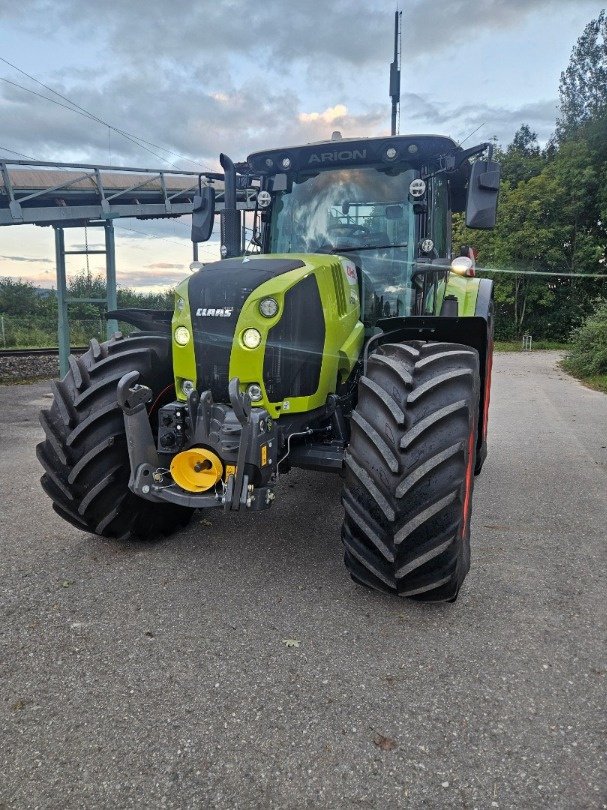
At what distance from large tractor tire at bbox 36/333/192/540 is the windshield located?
1.54m

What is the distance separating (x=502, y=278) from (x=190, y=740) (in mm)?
34680

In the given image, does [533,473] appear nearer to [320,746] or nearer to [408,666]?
[408,666]

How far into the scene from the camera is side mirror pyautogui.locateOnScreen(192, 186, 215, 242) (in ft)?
15.4

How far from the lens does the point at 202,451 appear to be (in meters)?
3.21

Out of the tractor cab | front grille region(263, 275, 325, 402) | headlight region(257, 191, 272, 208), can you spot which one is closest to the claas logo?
front grille region(263, 275, 325, 402)

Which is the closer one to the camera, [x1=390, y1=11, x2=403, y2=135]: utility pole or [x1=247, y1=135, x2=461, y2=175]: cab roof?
[x1=247, y1=135, x2=461, y2=175]: cab roof

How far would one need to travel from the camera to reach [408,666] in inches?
104

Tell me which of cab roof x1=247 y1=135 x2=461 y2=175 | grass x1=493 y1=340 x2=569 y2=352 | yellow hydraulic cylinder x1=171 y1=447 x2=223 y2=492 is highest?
cab roof x1=247 y1=135 x2=461 y2=175

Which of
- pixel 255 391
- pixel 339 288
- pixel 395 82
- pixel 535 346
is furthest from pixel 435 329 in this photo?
pixel 535 346

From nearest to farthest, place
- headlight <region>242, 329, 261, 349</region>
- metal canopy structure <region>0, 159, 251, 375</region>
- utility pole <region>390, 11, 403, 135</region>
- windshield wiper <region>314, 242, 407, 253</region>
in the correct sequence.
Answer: headlight <region>242, 329, 261, 349</region> → windshield wiper <region>314, 242, 407, 253</region> → utility pole <region>390, 11, 403, 135</region> → metal canopy structure <region>0, 159, 251, 375</region>

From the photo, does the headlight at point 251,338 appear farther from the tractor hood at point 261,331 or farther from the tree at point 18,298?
the tree at point 18,298

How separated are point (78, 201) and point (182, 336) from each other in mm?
10930

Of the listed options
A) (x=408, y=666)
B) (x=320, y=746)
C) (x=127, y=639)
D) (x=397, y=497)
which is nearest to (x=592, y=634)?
(x=408, y=666)

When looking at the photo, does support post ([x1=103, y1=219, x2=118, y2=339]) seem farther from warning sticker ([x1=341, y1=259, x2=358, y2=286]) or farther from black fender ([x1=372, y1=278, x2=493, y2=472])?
black fender ([x1=372, y1=278, x2=493, y2=472])
